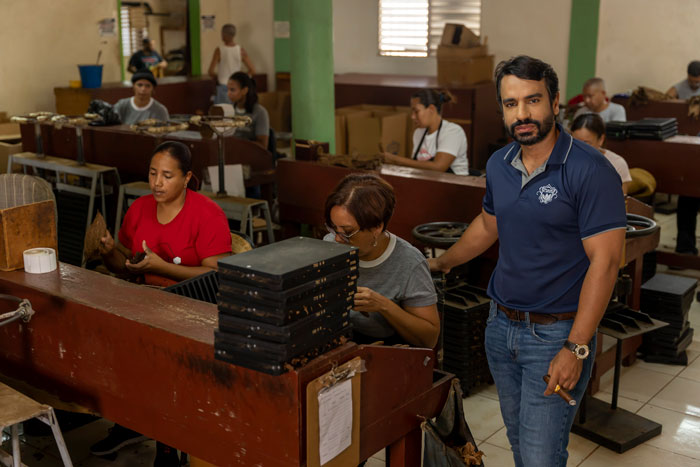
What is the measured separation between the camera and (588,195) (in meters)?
2.25

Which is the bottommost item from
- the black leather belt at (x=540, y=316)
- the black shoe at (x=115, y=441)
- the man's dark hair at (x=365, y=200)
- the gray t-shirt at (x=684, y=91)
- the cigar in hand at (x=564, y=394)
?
the black shoe at (x=115, y=441)

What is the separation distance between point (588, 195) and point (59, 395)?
71.4 inches

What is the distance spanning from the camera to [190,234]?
11.8 feet

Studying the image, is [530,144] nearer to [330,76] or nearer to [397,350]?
[397,350]

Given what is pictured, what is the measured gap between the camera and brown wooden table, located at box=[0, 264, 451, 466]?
2.06 m

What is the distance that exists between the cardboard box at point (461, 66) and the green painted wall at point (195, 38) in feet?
15.4

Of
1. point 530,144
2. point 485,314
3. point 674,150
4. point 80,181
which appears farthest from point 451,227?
point 80,181

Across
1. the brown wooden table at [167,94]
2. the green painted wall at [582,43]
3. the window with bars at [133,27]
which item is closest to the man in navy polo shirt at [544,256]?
the brown wooden table at [167,94]

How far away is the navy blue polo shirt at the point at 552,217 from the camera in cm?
225

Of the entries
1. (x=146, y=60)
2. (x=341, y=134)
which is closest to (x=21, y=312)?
(x=341, y=134)

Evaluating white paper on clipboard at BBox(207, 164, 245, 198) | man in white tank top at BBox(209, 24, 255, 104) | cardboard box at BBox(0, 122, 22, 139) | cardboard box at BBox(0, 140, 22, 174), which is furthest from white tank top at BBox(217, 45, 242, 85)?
white paper on clipboard at BBox(207, 164, 245, 198)

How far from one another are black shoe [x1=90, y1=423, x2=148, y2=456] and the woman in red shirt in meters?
0.73

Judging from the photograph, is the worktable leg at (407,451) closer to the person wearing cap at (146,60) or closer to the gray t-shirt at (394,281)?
the gray t-shirt at (394,281)

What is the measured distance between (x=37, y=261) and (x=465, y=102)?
754 cm
